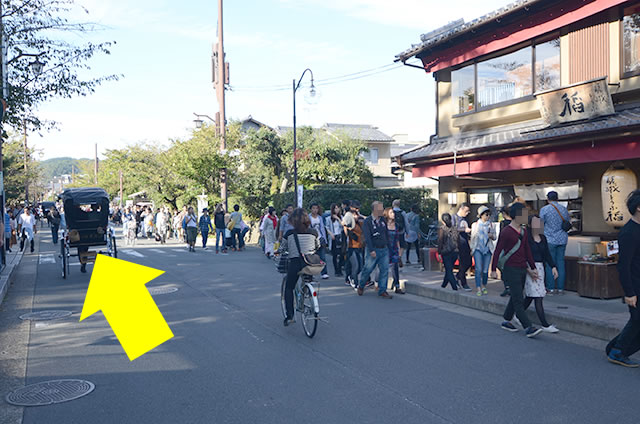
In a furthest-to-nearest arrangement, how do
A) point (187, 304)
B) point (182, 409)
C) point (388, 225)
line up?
point (388, 225) < point (187, 304) < point (182, 409)

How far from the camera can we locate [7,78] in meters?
14.0

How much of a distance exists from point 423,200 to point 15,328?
71.6ft

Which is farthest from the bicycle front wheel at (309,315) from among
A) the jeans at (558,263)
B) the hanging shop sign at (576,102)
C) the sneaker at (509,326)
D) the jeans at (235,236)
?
the jeans at (235,236)

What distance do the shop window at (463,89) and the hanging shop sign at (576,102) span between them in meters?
2.85

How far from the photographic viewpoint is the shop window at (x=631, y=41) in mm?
10805

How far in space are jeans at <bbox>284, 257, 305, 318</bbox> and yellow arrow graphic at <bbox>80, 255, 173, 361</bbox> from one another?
5.58ft

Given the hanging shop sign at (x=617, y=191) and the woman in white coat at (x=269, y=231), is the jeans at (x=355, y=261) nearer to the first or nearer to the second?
the hanging shop sign at (x=617, y=191)

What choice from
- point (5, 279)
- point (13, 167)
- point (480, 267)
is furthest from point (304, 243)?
point (13, 167)

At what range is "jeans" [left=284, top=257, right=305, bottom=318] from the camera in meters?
7.80

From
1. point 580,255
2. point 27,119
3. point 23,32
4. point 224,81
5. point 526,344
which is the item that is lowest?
point 526,344

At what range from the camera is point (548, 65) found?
12805 millimetres

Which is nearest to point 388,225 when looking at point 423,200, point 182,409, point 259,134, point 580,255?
point 580,255

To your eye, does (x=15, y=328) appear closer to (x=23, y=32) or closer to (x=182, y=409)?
(x=182, y=409)

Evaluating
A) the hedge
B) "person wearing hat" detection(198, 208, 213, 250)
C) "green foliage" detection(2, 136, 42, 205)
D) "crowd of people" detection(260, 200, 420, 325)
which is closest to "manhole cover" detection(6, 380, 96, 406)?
"crowd of people" detection(260, 200, 420, 325)
